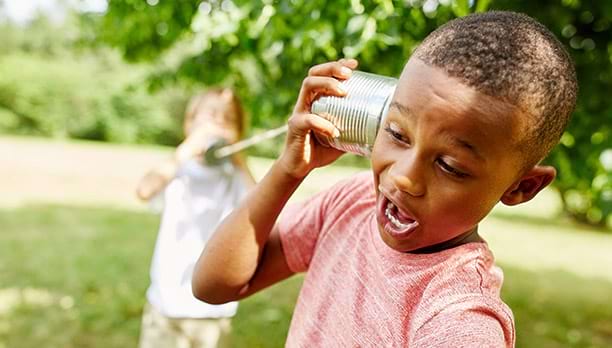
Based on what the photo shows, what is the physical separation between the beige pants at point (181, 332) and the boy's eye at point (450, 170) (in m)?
2.87

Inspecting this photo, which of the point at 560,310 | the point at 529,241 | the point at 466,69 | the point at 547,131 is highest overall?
the point at 466,69

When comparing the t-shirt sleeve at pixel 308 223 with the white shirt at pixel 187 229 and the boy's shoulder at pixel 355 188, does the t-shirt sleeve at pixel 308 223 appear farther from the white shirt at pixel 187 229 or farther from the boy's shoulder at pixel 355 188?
the white shirt at pixel 187 229

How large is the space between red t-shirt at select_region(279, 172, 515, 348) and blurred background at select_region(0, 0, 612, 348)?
5.81 ft

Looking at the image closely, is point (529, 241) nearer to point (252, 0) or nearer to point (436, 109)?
point (252, 0)

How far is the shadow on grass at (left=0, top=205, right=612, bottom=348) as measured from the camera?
18.6 feet

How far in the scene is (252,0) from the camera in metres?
3.42

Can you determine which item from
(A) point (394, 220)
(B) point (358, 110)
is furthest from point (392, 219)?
(B) point (358, 110)

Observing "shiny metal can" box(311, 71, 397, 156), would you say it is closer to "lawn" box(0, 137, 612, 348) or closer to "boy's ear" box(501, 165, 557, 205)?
"boy's ear" box(501, 165, 557, 205)

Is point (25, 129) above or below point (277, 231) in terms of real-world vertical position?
below

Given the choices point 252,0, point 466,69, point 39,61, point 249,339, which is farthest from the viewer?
point 39,61

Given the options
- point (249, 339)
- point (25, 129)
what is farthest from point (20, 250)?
point (25, 129)

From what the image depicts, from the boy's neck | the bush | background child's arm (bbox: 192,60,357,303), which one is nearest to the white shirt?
background child's arm (bbox: 192,60,357,303)

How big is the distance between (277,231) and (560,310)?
7.43 metres

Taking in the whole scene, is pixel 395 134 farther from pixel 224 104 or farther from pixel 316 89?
pixel 224 104
